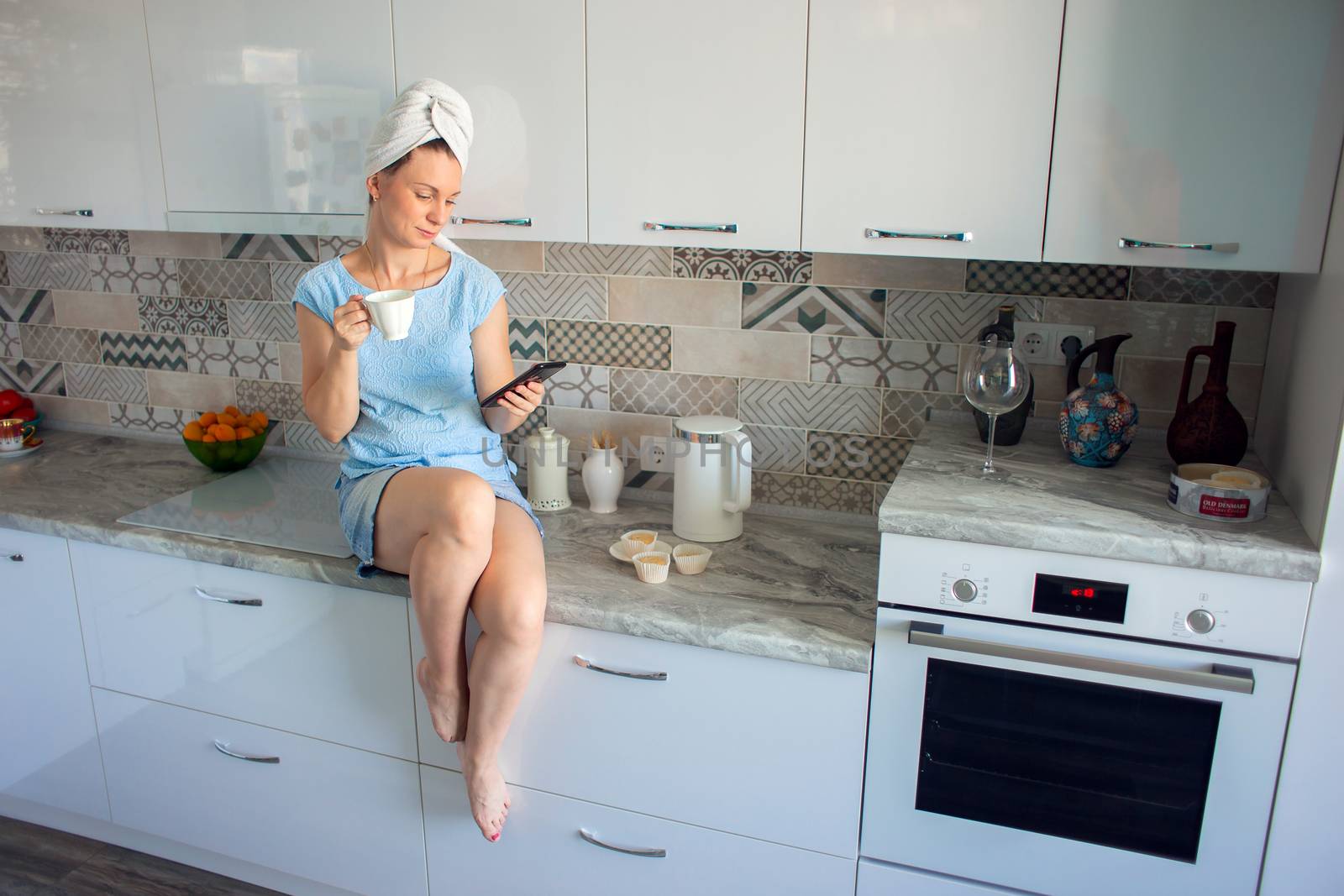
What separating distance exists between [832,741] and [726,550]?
0.50 metres

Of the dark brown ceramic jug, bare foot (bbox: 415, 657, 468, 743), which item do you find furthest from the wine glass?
bare foot (bbox: 415, 657, 468, 743)

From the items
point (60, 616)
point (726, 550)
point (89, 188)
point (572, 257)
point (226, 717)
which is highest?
point (89, 188)

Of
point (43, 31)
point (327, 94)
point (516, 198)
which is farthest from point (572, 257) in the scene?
point (43, 31)

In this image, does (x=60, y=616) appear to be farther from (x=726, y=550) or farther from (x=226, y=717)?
(x=726, y=550)

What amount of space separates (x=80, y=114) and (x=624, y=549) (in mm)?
1615

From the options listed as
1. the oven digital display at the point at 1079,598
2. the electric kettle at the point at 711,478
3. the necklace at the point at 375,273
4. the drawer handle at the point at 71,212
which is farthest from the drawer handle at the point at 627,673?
the drawer handle at the point at 71,212

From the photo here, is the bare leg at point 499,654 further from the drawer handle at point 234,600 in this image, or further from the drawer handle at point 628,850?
the drawer handle at point 234,600

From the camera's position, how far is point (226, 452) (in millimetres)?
2561

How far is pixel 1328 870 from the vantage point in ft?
5.03

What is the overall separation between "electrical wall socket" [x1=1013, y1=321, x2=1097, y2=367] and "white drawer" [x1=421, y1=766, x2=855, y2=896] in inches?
42.1

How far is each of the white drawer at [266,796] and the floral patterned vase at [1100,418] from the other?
1.46 meters

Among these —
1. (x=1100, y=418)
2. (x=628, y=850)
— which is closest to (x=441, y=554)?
(x=628, y=850)

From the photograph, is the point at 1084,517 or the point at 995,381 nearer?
the point at 1084,517

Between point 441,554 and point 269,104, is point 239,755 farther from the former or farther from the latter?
point 269,104
